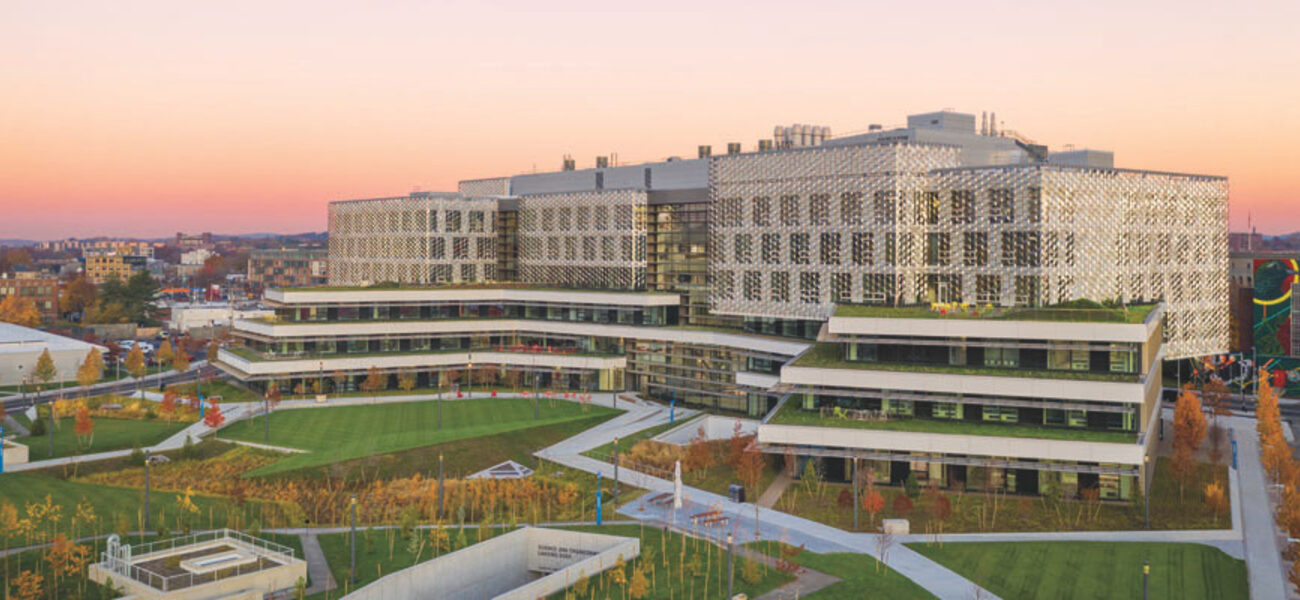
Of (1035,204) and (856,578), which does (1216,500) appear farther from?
(1035,204)

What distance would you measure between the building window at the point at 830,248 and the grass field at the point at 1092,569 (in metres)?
40.4

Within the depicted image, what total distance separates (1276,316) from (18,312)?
195 metres

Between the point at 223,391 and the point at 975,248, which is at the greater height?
the point at 975,248

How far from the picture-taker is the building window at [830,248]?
306 ft

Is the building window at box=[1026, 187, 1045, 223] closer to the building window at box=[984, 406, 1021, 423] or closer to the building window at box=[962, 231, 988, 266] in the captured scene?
the building window at box=[962, 231, 988, 266]

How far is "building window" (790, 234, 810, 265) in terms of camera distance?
95.7 metres

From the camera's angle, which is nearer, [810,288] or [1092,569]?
[1092,569]

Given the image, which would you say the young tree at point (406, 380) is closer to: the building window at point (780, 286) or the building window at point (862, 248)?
the building window at point (780, 286)

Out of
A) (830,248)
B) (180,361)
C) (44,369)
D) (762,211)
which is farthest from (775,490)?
(44,369)

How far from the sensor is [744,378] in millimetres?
94812

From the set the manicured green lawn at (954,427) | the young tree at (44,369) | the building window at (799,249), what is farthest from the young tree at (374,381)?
the manicured green lawn at (954,427)

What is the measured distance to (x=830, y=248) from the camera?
308ft

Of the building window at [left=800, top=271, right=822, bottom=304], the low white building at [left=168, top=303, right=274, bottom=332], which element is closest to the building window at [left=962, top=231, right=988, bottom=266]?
the building window at [left=800, top=271, right=822, bottom=304]

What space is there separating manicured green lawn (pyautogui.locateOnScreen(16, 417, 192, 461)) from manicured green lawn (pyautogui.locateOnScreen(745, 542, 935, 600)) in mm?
54703
